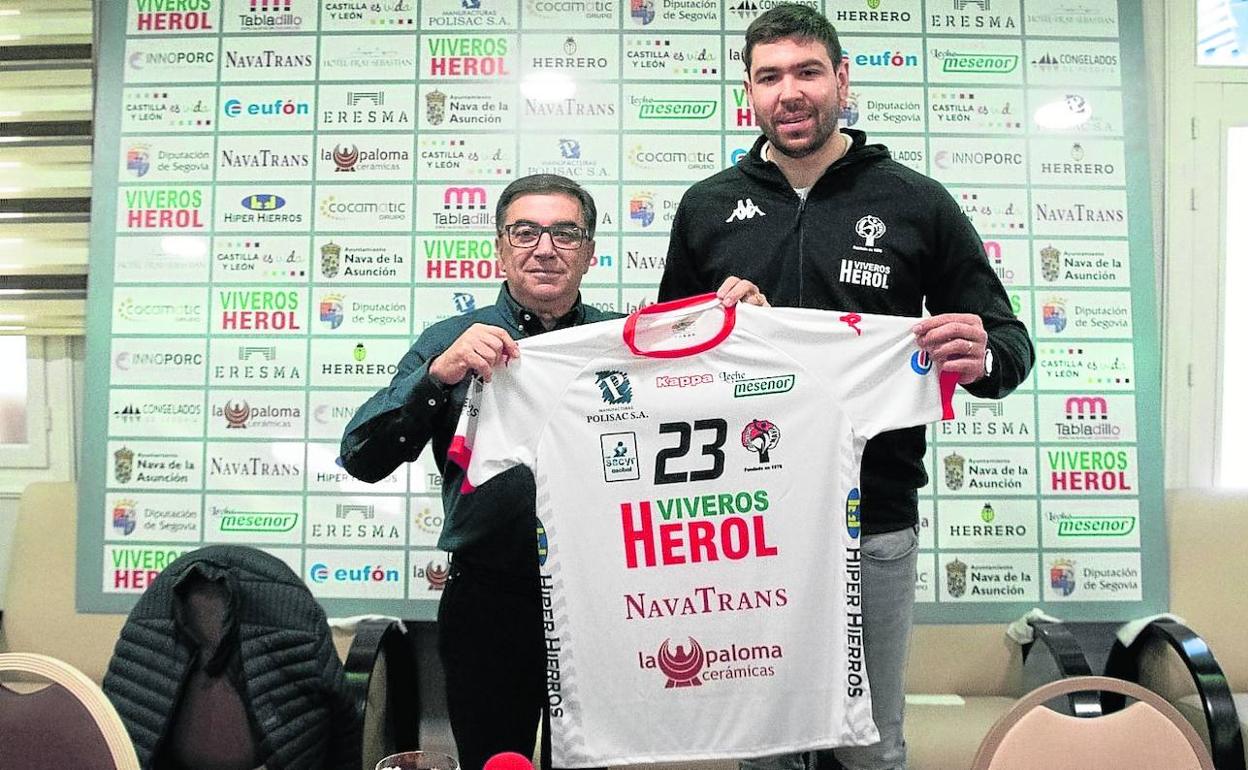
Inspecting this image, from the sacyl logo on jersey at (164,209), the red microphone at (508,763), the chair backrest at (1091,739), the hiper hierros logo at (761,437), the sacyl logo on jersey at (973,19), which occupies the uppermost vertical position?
the sacyl logo on jersey at (973,19)

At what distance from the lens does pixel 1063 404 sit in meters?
3.16

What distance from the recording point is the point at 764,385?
1.83 metres

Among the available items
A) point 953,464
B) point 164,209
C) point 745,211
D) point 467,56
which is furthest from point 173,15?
point 953,464

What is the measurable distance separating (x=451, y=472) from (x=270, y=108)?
6.30 feet

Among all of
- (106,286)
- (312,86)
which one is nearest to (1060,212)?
(312,86)

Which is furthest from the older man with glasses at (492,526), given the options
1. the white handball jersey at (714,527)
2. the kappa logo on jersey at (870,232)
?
the kappa logo on jersey at (870,232)

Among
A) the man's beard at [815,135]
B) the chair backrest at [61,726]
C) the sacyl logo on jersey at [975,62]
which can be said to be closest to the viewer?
the chair backrest at [61,726]

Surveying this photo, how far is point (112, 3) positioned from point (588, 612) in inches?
115

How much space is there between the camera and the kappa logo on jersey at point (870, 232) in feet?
6.10

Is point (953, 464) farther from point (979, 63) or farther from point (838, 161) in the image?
point (838, 161)

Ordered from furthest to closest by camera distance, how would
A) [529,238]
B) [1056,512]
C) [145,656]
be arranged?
[1056,512] → [145,656] → [529,238]

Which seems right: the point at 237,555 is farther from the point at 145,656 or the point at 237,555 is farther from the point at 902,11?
the point at 902,11

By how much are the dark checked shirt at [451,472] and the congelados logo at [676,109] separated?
62.4 inches

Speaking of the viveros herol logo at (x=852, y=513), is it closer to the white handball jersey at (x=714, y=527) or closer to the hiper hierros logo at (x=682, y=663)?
the white handball jersey at (x=714, y=527)
